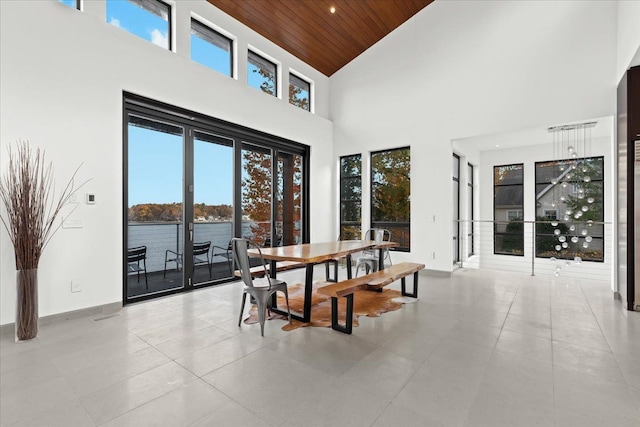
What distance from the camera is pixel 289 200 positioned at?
657cm

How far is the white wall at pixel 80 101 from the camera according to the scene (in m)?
3.09

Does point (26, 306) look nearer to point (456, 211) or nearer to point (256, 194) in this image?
point (256, 194)

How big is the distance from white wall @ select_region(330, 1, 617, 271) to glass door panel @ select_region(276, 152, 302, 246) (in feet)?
4.54

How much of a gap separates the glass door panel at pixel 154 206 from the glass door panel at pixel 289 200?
7.04 feet

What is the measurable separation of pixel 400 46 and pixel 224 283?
590cm

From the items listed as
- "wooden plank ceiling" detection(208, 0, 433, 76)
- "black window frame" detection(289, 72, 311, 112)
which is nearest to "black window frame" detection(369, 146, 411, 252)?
"black window frame" detection(289, 72, 311, 112)

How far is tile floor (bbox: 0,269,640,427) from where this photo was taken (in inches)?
70.5

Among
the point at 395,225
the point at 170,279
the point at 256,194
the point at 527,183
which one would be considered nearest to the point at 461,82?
the point at 395,225

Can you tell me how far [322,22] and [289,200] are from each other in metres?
3.51

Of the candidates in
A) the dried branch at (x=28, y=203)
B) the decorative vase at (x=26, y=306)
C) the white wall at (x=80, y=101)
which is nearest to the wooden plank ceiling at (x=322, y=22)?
the white wall at (x=80, y=101)

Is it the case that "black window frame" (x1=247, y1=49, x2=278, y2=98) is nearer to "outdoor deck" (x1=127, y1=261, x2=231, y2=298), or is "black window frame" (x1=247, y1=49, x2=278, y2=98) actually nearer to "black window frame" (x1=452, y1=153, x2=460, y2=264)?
"outdoor deck" (x1=127, y1=261, x2=231, y2=298)

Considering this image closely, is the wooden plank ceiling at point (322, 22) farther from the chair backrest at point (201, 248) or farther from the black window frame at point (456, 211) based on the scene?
the chair backrest at point (201, 248)

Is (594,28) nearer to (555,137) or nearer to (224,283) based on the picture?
(555,137)

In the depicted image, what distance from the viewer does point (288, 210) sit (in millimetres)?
6539
